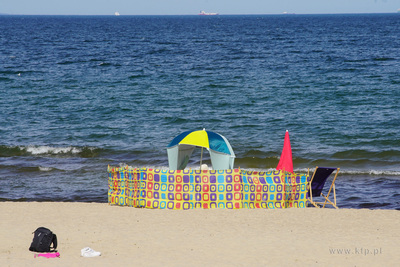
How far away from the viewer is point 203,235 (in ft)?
40.7

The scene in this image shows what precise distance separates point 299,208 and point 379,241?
126 inches

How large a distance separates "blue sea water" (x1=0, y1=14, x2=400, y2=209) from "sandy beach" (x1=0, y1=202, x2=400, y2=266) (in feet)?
8.87

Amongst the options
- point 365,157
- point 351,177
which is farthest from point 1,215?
point 365,157

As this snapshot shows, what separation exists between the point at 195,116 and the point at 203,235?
17851mm

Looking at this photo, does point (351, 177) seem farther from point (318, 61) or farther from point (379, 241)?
point (318, 61)

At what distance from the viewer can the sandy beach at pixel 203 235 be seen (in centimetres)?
1071

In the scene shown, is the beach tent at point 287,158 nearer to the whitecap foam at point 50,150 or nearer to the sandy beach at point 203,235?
the sandy beach at point 203,235

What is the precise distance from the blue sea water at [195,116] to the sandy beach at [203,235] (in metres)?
2.70

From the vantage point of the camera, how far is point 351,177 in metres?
19.6

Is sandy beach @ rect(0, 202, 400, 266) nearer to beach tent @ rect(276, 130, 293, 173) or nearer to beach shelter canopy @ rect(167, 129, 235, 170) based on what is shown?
beach tent @ rect(276, 130, 293, 173)

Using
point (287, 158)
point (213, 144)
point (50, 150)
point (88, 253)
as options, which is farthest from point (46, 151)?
point (88, 253)

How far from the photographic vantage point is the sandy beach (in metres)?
10.7

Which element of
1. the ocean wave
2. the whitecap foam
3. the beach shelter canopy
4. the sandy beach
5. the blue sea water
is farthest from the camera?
the whitecap foam

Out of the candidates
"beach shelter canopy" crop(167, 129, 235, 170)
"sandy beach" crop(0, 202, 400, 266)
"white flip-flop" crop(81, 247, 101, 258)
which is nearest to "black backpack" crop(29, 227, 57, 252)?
"sandy beach" crop(0, 202, 400, 266)
